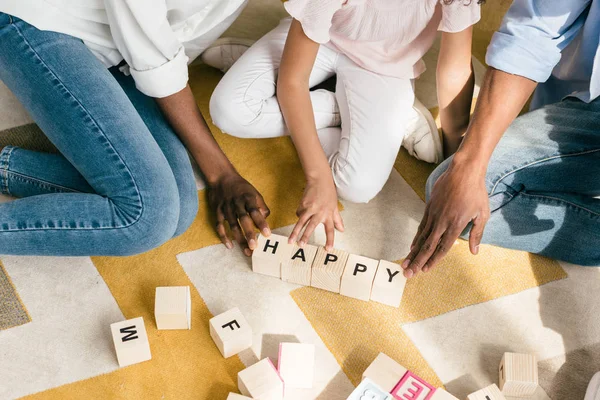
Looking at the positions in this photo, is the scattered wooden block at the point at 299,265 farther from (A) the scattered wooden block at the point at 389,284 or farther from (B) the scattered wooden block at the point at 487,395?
(B) the scattered wooden block at the point at 487,395

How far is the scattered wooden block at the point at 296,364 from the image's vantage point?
1166mm

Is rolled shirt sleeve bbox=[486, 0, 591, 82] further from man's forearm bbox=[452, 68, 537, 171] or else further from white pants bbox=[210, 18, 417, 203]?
white pants bbox=[210, 18, 417, 203]

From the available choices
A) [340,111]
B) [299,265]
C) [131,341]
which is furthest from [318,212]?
[131,341]

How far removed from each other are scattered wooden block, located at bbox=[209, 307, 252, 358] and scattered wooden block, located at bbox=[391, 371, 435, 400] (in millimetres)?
290

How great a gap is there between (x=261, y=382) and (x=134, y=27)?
688mm

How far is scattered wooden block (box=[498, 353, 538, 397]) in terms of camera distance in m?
1.16

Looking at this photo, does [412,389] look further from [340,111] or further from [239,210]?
[340,111]

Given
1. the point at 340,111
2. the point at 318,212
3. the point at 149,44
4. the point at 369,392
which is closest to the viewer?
the point at 369,392

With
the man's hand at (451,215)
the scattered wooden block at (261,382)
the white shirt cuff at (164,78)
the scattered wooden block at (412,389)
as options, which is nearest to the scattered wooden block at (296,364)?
the scattered wooden block at (261,382)

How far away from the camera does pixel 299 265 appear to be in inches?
50.9

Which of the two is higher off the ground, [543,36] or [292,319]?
[543,36]

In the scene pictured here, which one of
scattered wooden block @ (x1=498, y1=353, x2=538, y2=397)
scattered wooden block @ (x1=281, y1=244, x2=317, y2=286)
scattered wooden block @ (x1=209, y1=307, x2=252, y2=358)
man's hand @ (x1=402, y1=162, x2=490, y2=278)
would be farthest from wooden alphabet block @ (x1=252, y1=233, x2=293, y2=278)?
scattered wooden block @ (x1=498, y1=353, x2=538, y2=397)

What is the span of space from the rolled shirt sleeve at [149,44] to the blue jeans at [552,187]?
589mm

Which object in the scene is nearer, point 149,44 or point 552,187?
point 149,44
